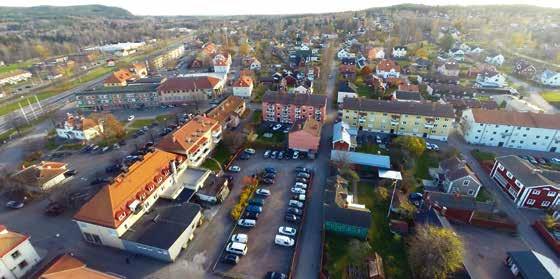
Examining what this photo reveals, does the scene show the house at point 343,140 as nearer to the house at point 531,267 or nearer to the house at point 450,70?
the house at point 531,267

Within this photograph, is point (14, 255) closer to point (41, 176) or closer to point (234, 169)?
point (41, 176)

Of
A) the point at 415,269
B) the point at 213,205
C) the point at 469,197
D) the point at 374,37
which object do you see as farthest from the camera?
the point at 374,37

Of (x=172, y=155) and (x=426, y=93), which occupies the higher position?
(x=172, y=155)

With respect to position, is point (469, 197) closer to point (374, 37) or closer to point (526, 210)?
point (526, 210)

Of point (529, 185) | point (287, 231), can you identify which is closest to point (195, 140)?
point (287, 231)

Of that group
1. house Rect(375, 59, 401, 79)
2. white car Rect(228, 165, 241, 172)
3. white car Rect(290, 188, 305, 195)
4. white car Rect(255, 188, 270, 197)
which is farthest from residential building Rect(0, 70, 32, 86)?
house Rect(375, 59, 401, 79)

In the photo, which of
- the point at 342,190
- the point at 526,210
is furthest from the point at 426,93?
the point at 342,190
